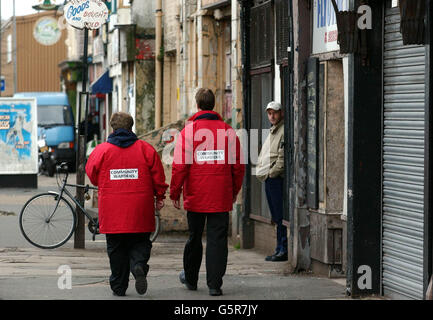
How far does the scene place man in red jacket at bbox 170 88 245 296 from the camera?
9328 millimetres

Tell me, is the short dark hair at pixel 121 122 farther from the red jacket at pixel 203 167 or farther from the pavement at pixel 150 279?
the pavement at pixel 150 279

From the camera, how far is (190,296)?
9.27m

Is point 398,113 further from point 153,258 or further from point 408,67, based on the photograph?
point 153,258

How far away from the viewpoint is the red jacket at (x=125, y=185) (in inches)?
365

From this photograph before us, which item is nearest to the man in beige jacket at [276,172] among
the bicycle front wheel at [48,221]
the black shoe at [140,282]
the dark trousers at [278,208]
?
the dark trousers at [278,208]

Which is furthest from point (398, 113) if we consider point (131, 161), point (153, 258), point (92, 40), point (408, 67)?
point (92, 40)

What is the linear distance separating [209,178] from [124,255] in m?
1.03

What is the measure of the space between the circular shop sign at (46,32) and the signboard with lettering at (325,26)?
51464mm

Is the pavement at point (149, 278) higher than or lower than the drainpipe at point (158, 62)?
lower

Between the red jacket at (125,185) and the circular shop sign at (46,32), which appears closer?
the red jacket at (125,185)

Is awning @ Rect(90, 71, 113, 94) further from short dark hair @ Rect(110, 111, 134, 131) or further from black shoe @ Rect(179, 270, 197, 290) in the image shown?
short dark hair @ Rect(110, 111, 134, 131)

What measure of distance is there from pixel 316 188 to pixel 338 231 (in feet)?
1.79

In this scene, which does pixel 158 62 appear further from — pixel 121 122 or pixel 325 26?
pixel 121 122

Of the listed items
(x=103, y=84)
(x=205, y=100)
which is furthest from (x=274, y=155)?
(x=103, y=84)
